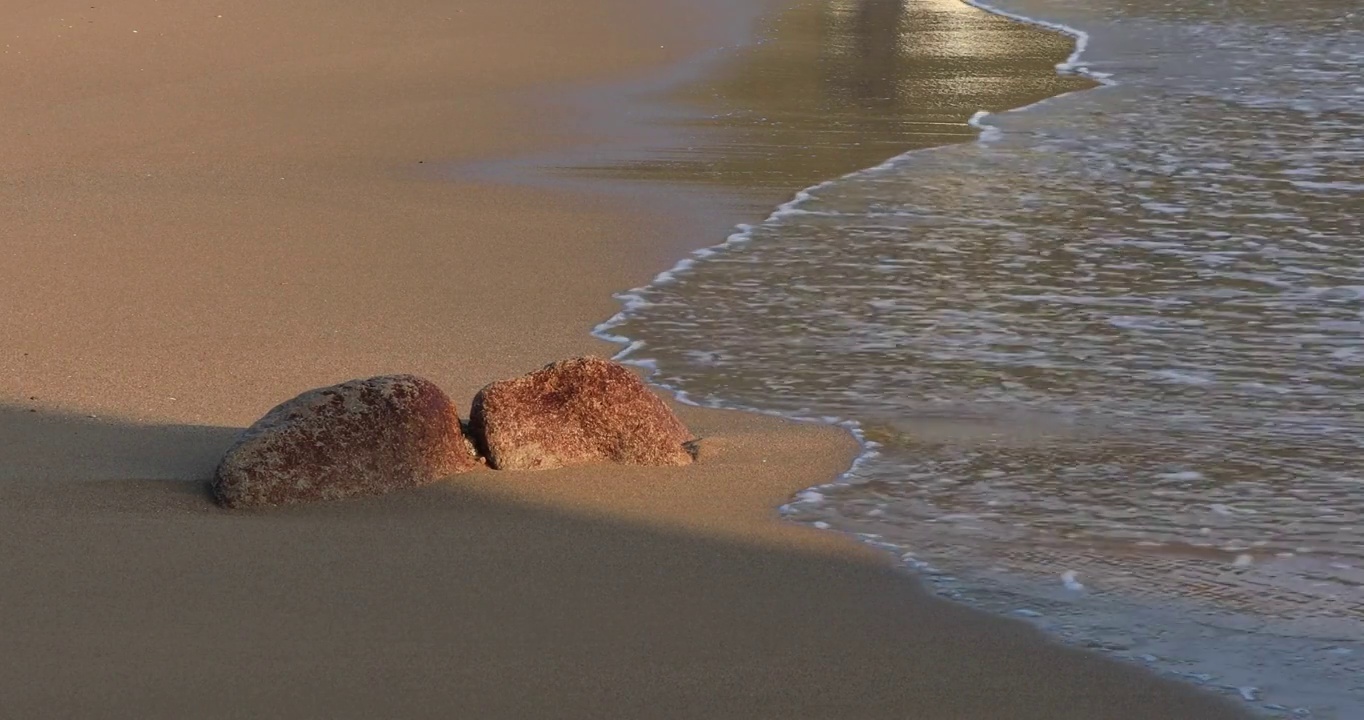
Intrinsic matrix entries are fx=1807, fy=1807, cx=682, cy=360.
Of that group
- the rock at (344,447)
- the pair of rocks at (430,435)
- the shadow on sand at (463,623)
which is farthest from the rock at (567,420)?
the shadow on sand at (463,623)

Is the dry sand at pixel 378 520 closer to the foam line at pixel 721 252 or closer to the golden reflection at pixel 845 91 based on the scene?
the foam line at pixel 721 252

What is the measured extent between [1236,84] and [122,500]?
1109cm

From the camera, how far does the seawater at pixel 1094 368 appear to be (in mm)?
4359

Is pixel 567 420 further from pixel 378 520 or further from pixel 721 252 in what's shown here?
pixel 721 252

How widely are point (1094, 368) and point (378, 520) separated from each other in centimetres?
276

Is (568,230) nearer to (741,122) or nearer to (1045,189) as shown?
(1045,189)

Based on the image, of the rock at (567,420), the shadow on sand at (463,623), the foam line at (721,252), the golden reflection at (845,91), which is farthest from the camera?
the golden reflection at (845,91)

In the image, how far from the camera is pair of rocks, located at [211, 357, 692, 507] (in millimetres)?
4727

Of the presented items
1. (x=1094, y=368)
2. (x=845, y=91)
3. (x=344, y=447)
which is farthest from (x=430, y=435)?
(x=845, y=91)

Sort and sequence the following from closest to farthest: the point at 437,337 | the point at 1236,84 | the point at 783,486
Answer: the point at 783,486
the point at 437,337
the point at 1236,84

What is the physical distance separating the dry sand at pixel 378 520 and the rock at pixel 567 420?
9 cm

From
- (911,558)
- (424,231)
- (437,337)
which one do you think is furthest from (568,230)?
(911,558)

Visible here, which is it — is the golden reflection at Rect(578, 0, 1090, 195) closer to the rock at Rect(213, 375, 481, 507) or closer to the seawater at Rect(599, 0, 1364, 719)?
the seawater at Rect(599, 0, 1364, 719)

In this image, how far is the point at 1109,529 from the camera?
478 cm
